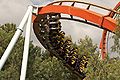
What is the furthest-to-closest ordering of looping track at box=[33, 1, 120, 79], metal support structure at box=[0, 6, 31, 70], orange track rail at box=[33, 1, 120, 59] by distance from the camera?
looping track at box=[33, 1, 120, 79] → orange track rail at box=[33, 1, 120, 59] → metal support structure at box=[0, 6, 31, 70]

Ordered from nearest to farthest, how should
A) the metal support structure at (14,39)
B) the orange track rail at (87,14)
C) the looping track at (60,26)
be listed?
the metal support structure at (14,39) → the orange track rail at (87,14) → the looping track at (60,26)

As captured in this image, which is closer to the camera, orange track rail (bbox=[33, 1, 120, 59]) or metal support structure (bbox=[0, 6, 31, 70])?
metal support structure (bbox=[0, 6, 31, 70])

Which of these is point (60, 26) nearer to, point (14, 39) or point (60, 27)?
point (60, 27)

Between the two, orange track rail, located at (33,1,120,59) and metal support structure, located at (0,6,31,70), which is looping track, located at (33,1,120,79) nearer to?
orange track rail, located at (33,1,120,59)

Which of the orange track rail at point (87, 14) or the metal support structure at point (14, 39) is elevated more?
the orange track rail at point (87, 14)

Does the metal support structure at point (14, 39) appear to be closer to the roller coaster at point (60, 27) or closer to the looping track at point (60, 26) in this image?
the roller coaster at point (60, 27)

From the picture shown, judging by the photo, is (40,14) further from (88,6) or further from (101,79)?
(101,79)

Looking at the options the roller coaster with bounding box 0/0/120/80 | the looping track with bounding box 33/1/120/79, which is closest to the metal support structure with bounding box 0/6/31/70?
the roller coaster with bounding box 0/0/120/80

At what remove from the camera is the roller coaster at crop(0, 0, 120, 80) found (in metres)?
14.4

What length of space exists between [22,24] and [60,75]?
14.2 metres

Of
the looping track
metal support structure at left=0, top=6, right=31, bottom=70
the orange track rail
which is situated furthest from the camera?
the looping track

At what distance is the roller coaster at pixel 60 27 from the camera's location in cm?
1440

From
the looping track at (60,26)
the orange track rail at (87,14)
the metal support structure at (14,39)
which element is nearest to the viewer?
the metal support structure at (14,39)

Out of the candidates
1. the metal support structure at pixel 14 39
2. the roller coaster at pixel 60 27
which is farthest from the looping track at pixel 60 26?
the metal support structure at pixel 14 39
